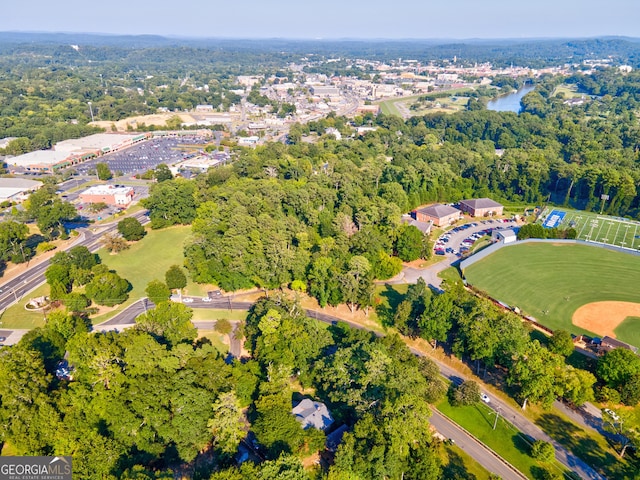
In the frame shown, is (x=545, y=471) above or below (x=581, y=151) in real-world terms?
below

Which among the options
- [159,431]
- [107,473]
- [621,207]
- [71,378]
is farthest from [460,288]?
[621,207]

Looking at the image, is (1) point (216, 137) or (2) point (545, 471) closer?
(2) point (545, 471)

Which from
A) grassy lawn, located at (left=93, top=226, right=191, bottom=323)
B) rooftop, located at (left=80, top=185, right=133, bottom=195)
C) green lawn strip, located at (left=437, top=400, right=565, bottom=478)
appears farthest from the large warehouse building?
green lawn strip, located at (left=437, top=400, right=565, bottom=478)

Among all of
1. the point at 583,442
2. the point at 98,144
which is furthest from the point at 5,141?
the point at 583,442

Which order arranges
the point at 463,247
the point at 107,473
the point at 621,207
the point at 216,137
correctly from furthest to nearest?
1. the point at 216,137
2. the point at 621,207
3. the point at 463,247
4. the point at 107,473

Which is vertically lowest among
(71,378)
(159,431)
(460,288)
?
(71,378)

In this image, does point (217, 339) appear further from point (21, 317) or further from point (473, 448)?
point (473, 448)

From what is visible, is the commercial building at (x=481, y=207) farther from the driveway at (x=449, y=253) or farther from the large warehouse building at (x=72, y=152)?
the large warehouse building at (x=72, y=152)

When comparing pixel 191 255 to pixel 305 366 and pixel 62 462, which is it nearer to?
pixel 305 366
